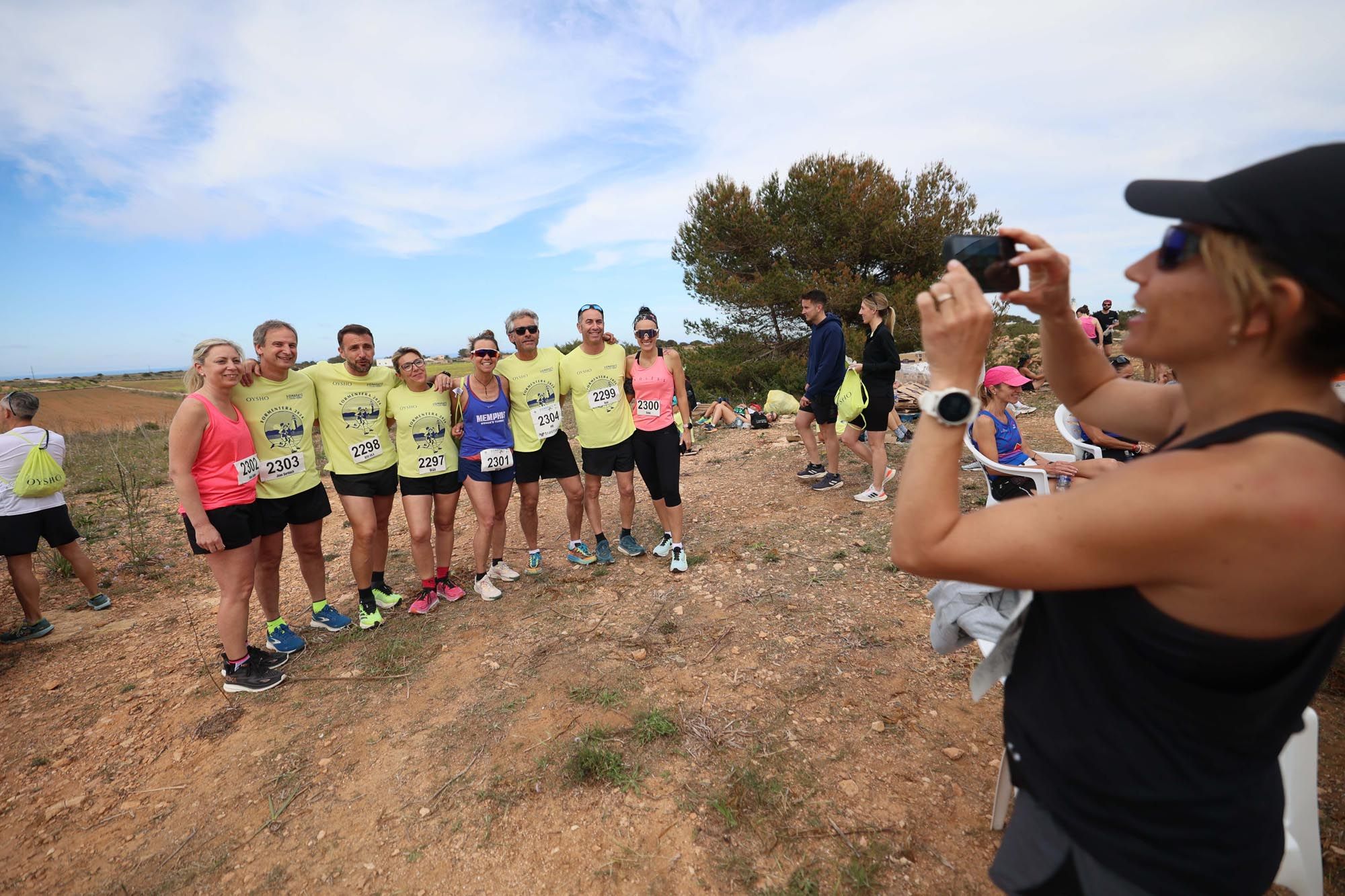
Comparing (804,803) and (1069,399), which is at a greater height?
(1069,399)

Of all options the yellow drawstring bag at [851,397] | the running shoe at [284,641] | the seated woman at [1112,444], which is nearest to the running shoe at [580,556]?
the running shoe at [284,641]

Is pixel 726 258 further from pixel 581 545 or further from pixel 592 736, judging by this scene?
pixel 592 736

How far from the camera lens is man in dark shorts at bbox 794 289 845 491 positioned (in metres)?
6.23

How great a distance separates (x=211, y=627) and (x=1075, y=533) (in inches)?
232

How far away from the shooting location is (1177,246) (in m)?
0.90

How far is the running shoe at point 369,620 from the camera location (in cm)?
443

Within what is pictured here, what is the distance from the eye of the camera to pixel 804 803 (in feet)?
8.22

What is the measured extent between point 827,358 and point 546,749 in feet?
15.2

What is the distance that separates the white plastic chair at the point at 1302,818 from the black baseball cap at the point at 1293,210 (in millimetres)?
1627

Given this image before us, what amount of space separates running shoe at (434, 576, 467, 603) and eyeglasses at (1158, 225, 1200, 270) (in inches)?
188

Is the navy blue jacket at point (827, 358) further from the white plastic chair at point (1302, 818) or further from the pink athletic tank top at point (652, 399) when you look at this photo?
the white plastic chair at point (1302, 818)

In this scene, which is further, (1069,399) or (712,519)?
(712,519)

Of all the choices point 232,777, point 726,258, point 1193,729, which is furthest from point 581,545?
point 726,258

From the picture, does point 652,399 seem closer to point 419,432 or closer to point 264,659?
point 419,432
